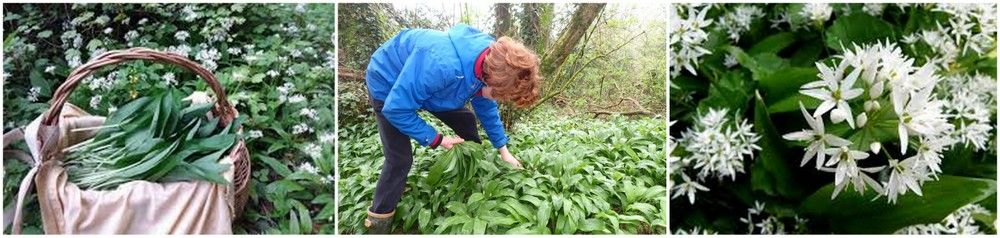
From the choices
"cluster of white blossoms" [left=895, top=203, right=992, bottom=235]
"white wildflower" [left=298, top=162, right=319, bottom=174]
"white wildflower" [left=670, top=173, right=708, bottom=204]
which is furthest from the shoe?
"cluster of white blossoms" [left=895, top=203, right=992, bottom=235]

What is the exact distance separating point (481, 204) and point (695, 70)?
408 mm

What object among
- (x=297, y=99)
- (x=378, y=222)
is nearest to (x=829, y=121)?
(x=378, y=222)

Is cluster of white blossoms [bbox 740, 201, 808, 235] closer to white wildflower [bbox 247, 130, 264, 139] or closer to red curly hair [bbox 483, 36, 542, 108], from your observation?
red curly hair [bbox 483, 36, 542, 108]

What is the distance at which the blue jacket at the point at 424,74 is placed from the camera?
3.91 feet

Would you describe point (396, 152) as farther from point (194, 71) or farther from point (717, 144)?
point (717, 144)

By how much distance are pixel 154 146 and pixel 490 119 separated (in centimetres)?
51

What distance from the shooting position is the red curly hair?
1.20 metres

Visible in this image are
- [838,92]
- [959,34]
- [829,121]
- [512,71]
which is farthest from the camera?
[959,34]

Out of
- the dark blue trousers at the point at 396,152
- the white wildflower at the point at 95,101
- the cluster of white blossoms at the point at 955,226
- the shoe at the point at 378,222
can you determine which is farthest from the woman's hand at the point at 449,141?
the cluster of white blossoms at the point at 955,226

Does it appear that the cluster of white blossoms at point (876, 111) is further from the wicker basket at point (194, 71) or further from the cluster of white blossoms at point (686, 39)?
the wicker basket at point (194, 71)

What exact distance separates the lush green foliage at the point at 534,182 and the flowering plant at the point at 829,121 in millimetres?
57

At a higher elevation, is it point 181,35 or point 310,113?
point 181,35

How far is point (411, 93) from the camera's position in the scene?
1.20 meters

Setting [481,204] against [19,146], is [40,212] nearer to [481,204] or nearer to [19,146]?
[19,146]
